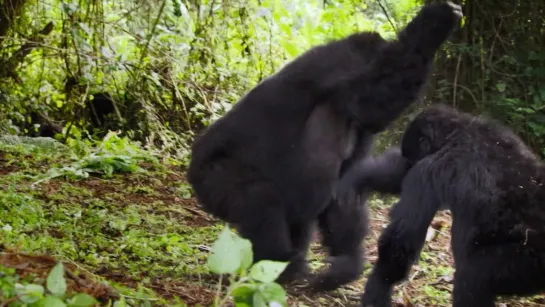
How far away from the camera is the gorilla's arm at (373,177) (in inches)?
170

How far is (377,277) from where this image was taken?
385 cm

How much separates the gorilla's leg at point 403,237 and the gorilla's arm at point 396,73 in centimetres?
46

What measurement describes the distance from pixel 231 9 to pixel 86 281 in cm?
559

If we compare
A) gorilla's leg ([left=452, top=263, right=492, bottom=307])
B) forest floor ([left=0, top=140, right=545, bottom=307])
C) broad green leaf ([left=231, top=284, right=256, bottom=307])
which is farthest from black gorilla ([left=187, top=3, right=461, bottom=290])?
broad green leaf ([left=231, top=284, right=256, bottom=307])

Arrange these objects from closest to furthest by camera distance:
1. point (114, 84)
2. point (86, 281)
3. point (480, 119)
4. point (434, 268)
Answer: point (86, 281) → point (480, 119) → point (434, 268) → point (114, 84)

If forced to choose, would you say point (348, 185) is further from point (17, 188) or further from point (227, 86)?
point (227, 86)

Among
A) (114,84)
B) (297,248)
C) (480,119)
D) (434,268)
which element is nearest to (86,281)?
(297,248)

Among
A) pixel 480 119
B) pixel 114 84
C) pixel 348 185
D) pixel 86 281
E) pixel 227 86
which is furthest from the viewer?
pixel 227 86

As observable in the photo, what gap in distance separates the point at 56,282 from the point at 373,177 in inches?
102

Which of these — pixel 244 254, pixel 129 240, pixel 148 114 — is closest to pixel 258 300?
pixel 244 254

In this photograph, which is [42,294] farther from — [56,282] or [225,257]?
[225,257]

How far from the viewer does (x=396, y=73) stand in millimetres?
4055

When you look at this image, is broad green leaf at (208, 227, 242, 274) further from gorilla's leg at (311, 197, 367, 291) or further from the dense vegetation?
gorilla's leg at (311, 197, 367, 291)

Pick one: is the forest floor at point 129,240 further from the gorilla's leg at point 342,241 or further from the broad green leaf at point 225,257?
the broad green leaf at point 225,257
